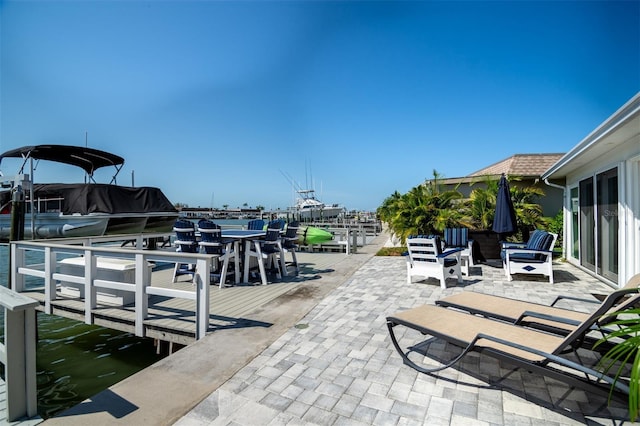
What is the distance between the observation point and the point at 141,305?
3787 millimetres

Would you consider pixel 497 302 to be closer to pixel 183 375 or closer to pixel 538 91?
pixel 183 375

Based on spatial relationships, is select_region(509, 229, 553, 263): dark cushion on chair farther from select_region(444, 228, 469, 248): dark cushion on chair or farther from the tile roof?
the tile roof

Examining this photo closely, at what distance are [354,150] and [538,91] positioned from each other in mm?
9988

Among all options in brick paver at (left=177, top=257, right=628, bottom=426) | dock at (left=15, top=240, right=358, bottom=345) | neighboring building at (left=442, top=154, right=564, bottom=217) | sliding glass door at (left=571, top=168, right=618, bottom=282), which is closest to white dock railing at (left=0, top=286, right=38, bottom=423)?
brick paver at (left=177, top=257, right=628, bottom=426)

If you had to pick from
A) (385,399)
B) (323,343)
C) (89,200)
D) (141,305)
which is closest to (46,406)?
(141,305)

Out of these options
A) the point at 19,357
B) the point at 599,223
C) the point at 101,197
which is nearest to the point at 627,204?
the point at 599,223

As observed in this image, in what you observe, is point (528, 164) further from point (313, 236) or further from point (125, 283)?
point (125, 283)

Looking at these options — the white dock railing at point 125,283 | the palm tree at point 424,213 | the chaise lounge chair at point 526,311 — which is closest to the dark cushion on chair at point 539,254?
the palm tree at point 424,213

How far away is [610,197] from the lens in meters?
5.88

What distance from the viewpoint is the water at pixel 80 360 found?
11.4 feet

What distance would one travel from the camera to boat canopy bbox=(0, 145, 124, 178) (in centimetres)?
922

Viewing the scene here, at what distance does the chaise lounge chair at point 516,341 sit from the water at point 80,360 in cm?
367

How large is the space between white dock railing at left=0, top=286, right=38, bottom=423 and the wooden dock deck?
1557 mm

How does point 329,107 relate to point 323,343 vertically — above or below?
above
